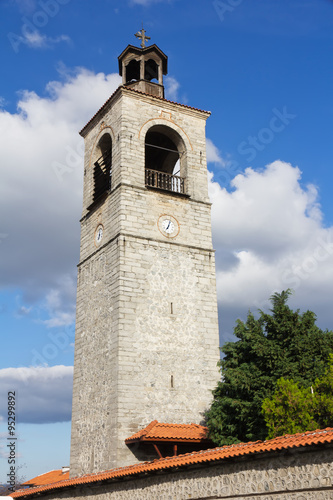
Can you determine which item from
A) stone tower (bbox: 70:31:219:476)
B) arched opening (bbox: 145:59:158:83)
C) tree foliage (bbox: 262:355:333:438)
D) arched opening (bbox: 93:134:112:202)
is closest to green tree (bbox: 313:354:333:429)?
tree foliage (bbox: 262:355:333:438)

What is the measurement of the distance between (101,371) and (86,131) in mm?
10923

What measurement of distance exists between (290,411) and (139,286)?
264 inches

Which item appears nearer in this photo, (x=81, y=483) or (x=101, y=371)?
(x=81, y=483)

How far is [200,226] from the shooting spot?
63.9 ft

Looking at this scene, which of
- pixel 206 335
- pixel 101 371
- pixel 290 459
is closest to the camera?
pixel 290 459

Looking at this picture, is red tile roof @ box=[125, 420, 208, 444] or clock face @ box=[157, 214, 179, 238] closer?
red tile roof @ box=[125, 420, 208, 444]

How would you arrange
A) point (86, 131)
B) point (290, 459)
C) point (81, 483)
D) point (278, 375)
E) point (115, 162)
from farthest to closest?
point (86, 131)
point (115, 162)
point (278, 375)
point (81, 483)
point (290, 459)

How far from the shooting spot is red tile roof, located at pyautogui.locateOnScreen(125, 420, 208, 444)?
14512 millimetres

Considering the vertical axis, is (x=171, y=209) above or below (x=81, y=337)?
above

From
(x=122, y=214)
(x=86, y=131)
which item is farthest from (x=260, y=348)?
(x=86, y=131)

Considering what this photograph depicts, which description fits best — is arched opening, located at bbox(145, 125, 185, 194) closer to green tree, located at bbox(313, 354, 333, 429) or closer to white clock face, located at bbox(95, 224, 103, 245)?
white clock face, located at bbox(95, 224, 103, 245)

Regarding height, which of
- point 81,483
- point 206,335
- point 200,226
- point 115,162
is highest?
point 115,162

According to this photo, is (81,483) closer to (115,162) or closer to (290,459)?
(290,459)

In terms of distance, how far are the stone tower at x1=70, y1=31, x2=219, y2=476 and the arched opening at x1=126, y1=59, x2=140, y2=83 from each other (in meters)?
1.15
